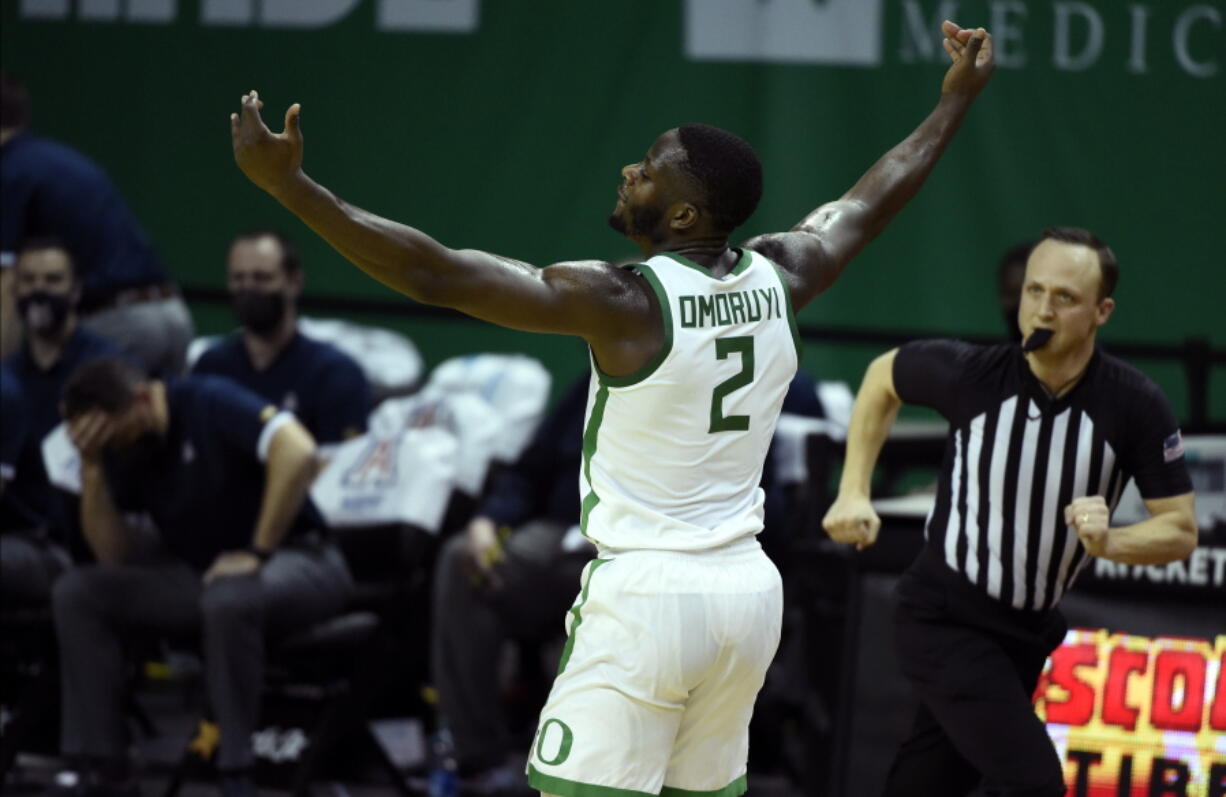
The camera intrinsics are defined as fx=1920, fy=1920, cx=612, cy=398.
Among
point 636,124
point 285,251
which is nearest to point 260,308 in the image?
point 285,251

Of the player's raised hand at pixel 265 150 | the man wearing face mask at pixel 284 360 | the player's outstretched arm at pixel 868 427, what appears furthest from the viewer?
the man wearing face mask at pixel 284 360

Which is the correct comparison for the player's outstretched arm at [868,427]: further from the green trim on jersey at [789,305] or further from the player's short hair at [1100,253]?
the green trim on jersey at [789,305]

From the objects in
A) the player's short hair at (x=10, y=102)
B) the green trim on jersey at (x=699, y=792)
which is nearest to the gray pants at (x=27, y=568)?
the player's short hair at (x=10, y=102)

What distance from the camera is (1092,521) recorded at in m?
3.89

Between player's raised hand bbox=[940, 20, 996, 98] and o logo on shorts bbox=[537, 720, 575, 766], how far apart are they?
68.5 inches

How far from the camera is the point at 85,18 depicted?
8.95 metres

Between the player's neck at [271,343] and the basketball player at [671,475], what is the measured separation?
3.39 m

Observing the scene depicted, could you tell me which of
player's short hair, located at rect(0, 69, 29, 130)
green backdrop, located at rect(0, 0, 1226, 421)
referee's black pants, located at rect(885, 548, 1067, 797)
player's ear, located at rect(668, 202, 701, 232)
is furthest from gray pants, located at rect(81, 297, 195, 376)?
player's ear, located at rect(668, 202, 701, 232)

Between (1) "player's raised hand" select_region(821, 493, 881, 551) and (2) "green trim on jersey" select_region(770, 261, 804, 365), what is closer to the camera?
(2) "green trim on jersey" select_region(770, 261, 804, 365)

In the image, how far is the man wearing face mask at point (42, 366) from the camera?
662 centimetres

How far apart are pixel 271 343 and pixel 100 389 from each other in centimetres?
101

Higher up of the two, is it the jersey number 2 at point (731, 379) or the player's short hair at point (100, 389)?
the jersey number 2 at point (731, 379)

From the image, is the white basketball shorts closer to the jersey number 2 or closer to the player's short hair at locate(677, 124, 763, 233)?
the jersey number 2

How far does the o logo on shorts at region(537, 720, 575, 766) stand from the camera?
3490 millimetres
